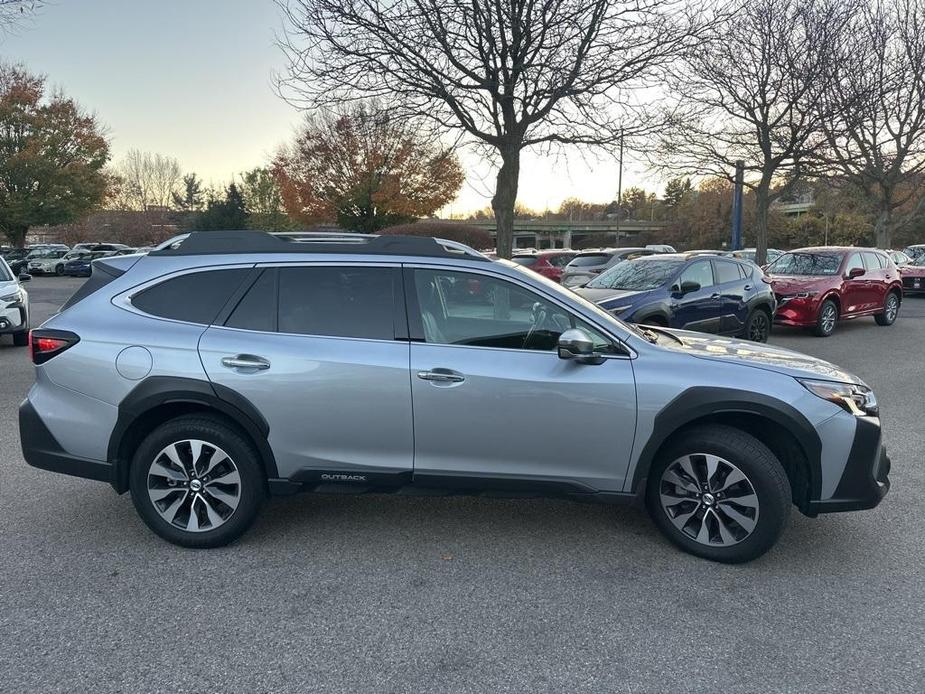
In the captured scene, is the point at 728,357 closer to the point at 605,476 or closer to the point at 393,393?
the point at 605,476

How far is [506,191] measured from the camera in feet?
40.5

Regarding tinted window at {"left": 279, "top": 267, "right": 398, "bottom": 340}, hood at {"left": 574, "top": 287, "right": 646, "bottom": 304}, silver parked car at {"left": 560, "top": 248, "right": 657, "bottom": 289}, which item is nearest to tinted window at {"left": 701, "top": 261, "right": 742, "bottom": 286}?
hood at {"left": 574, "top": 287, "right": 646, "bottom": 304}

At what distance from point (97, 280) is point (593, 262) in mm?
13580

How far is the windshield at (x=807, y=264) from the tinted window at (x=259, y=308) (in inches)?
477

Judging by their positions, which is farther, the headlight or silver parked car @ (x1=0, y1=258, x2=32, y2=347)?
silver parked car @ (x1=0, y1=258, x2=32, y2=347)

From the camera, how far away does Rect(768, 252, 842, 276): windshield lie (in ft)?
42.7

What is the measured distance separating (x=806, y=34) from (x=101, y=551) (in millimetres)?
18566

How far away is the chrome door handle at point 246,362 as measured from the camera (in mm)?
3623

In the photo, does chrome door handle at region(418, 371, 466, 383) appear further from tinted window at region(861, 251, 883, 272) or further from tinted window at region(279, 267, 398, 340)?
tinted window at region(861, 251, 883, 272)

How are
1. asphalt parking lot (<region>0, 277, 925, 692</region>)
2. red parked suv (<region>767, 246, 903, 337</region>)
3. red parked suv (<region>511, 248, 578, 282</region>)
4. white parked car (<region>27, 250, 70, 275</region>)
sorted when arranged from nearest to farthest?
asphalt parking lot (<region>0, 277, 925, 692</region>), red parked suv (<region>767, 246, 903, 337</region>), red parked suv (<region>511, 248, 578, 282</region>), white parked car (<region>27, 250, 70, 275</region>)

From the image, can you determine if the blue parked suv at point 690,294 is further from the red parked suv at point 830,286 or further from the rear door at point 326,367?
the rear door at point 326,367

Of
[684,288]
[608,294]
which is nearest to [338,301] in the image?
[608,294]

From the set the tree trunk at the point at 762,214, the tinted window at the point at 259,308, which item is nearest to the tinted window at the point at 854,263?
the tree trunk at the point at 762,214

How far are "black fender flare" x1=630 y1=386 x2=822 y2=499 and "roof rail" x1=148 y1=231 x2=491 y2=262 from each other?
1335mm
